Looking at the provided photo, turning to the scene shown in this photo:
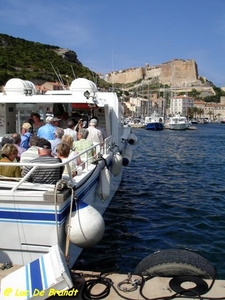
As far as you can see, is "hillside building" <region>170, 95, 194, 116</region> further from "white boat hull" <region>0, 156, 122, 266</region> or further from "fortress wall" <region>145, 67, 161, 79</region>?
"white boat hull" <region>0, 156, 122, 266</region>

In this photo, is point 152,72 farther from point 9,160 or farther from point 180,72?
point 9,160

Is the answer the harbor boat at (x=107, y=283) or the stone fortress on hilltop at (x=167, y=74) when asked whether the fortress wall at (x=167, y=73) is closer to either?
the stone fortress on hilltop at (x=167, y=74)

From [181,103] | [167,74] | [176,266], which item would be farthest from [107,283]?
[167,74]

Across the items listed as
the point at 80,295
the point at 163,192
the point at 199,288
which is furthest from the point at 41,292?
the point at 163,192

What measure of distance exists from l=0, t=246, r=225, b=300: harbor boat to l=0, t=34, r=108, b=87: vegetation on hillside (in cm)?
5196

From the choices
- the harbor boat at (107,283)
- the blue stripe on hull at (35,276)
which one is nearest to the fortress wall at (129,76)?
the harbor boat at (107,283)

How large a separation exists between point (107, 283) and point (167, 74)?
181635 mm

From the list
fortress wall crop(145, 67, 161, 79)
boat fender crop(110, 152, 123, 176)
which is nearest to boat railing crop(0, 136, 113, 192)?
boat fender crop(110, 152, 123, 176)

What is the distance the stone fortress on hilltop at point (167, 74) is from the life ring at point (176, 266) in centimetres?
17782

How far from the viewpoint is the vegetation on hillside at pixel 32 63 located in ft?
217

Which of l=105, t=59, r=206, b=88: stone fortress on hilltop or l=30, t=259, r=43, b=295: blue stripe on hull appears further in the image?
l=105, t=59, r=206, b=88: stone fortress on hilltop

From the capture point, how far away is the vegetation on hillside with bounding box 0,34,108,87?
217 ft

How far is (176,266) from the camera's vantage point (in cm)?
446

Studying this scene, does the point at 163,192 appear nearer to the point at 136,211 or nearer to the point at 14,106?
the point at 136,211
